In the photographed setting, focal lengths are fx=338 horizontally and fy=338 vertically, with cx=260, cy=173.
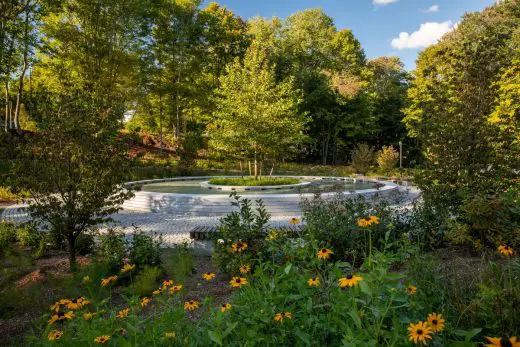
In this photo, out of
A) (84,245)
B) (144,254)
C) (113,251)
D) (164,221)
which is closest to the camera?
(144,254)

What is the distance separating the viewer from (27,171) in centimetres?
484

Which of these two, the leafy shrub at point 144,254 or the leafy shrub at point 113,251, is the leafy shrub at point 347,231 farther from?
the leafy shrub at point 113,251

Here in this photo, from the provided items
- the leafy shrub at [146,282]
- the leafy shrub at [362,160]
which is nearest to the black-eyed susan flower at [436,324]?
the leafy shrub at [146,282]

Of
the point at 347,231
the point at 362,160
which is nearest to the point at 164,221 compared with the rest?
the point at 347,231

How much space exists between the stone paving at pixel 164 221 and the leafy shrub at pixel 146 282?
75.5 inches

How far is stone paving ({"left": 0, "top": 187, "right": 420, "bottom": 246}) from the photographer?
7328mm

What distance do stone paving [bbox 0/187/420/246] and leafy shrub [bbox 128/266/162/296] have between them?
1918mm

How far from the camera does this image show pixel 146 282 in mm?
3992

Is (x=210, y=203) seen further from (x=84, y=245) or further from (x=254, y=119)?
(x=254, y=119)

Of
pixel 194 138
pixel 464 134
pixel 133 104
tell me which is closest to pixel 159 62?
pixel 133 104

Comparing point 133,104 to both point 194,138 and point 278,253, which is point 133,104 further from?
point 278,253

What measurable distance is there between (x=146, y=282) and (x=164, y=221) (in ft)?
15.9

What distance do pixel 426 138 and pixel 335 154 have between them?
85.8 ft

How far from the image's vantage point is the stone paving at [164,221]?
7.33 metres
